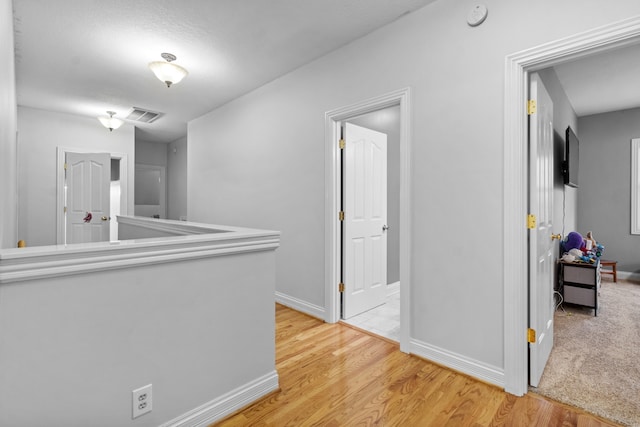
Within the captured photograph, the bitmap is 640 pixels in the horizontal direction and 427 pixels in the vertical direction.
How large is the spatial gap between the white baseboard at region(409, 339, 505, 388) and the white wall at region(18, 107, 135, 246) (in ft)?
19.2

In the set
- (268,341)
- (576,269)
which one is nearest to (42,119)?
(268,341)

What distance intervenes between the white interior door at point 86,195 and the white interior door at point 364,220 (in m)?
4.32

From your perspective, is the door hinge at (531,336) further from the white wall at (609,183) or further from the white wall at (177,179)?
the white wall at (177,179)

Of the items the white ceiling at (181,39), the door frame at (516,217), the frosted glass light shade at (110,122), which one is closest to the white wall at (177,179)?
the frosted glass light shade at (110,122)

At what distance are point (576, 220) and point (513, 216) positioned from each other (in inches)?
177

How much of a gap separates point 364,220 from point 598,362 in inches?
81.5

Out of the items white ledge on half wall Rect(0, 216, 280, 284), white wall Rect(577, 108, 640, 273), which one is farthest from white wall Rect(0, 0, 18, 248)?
white wall Rect(577, 108, 640, 273)

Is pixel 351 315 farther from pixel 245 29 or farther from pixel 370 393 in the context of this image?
pixel 245 29

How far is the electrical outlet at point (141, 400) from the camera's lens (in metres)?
1.32

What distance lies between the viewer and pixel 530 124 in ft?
6.07

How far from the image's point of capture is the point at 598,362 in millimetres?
2230

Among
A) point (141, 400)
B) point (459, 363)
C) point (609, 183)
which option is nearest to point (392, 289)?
point (459, 363)

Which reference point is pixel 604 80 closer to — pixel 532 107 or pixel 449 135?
pixel 532 107

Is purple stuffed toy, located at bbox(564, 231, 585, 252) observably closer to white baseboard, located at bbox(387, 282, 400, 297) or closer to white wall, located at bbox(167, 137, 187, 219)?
white baseboard, located at bbox(387, 282, 400, 297)
